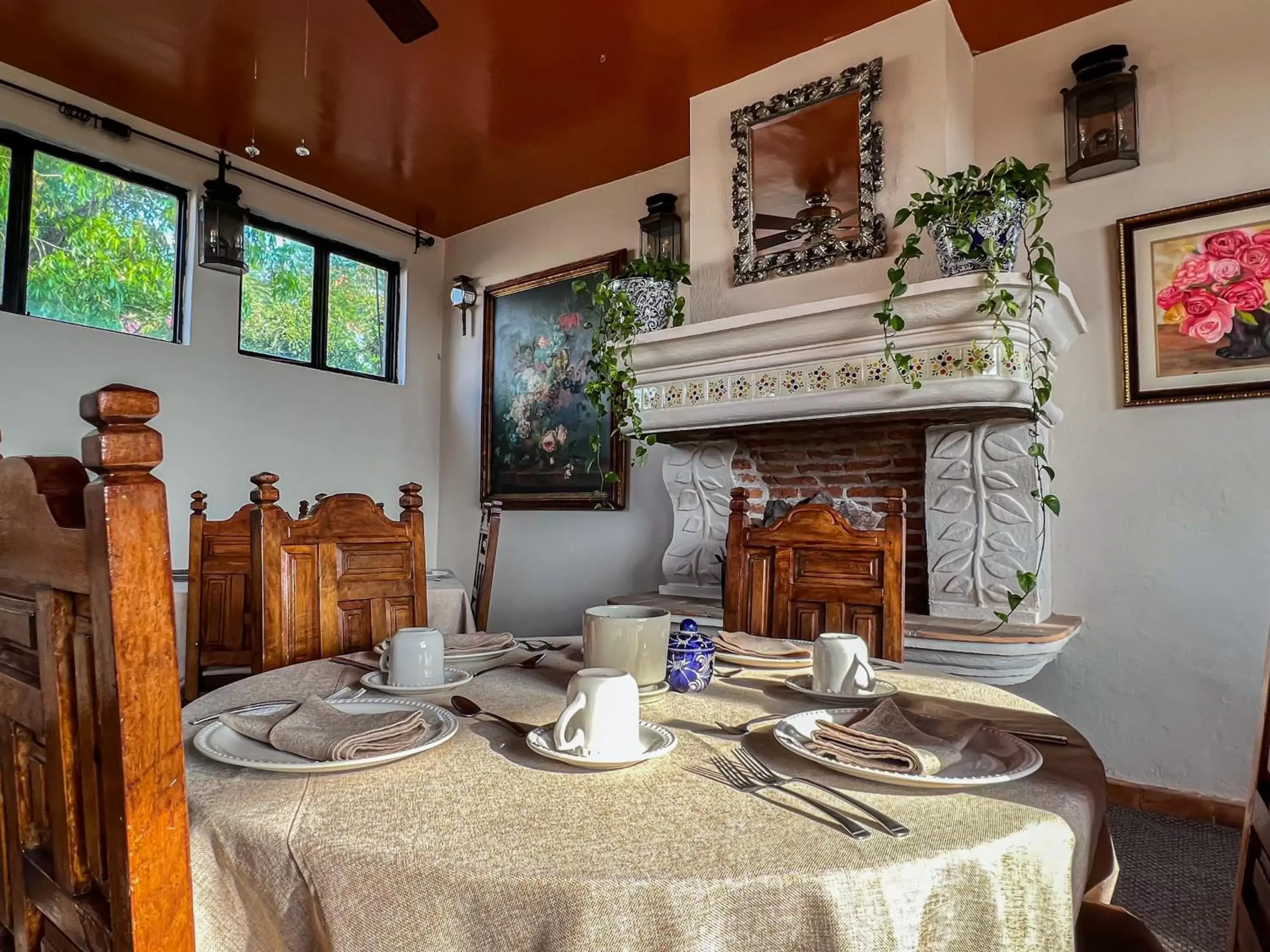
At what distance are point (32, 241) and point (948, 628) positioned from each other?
12.7 ft

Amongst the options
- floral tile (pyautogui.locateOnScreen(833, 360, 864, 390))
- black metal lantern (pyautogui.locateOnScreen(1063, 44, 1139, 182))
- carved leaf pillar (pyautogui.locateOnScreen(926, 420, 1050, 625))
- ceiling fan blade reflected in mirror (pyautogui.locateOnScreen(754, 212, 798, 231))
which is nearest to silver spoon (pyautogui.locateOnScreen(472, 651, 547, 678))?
floral tile (pyautogui.locateOnScreen(833, 360, 864, 390))

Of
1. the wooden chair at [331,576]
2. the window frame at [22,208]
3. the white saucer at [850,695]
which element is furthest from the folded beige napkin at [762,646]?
the window frame at [22,208]

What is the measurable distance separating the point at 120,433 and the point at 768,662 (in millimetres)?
944

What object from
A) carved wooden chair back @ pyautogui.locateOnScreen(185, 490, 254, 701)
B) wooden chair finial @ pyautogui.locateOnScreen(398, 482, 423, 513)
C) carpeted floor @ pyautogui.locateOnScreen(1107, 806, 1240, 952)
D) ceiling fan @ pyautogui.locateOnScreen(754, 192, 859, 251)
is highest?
ceiling fan @ pyautogui.locateOnScreen(754, 192, 859, 251)

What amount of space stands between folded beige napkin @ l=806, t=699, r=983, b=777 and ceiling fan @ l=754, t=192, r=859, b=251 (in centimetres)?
226

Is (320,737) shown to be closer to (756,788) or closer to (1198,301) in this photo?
(756,788)

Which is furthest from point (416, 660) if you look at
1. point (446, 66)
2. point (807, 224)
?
point (446, 66)

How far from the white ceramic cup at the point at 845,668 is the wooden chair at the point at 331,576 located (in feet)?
2.91

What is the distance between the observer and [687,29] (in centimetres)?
277

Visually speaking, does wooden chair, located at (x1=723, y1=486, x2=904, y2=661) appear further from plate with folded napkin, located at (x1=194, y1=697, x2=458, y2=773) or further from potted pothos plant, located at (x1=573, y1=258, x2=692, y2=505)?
potted pothos plant, located at (x1=573, y1=258, x2=692, y2=505)

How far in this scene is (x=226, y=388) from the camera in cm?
366

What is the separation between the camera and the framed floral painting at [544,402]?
12.9 ft

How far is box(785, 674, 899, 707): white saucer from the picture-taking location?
0.96 metres

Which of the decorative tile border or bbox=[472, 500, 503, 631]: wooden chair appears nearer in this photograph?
the decorative tile border
